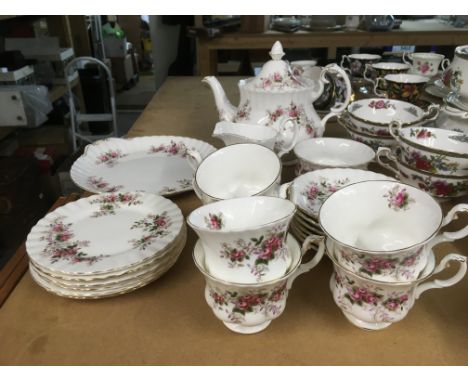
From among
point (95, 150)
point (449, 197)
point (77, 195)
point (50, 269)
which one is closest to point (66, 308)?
point (50, 269)

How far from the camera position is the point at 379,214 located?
625 mm

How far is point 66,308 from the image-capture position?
0.60m

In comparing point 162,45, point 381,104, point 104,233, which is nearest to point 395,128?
point 381,104

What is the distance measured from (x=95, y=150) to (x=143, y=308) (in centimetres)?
56

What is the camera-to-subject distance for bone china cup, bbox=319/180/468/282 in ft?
1.65

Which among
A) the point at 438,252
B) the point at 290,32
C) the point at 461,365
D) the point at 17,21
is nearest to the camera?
the point at 461,365

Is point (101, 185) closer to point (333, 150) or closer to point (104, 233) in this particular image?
point (104, 233)

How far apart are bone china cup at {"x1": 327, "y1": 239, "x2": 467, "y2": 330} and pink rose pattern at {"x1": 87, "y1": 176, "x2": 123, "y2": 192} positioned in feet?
1.79

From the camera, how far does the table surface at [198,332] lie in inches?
20.7

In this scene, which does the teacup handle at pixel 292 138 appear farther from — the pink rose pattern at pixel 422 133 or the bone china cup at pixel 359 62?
the bone china cup at pixel 359 62

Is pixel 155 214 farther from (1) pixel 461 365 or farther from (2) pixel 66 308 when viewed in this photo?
(1) pixel 461 365

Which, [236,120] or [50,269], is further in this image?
[236,120]

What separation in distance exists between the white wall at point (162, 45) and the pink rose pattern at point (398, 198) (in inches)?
114

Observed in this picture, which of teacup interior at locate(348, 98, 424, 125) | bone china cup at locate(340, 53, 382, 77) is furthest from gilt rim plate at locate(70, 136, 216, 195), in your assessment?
bone china cup at locate(340, 53, 382, 77)
